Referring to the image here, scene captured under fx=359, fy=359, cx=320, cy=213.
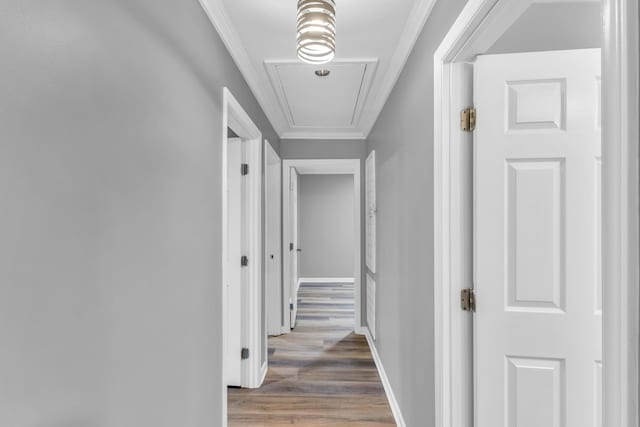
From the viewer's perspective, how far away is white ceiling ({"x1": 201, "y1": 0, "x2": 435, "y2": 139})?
69.4 inches

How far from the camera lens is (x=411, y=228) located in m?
2.07

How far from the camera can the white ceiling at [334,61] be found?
69.4 inches

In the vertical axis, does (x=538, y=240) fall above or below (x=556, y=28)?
below

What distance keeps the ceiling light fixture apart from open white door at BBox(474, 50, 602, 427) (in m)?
0.58

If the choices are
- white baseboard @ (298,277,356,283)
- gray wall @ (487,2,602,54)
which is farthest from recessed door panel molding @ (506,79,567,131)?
white baseboard @ (298,277,356,283)

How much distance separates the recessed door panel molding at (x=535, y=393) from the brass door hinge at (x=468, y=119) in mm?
889

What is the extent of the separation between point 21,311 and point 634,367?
104 cm

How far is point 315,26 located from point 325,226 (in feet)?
20.4

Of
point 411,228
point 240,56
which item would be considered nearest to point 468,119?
point 411,228

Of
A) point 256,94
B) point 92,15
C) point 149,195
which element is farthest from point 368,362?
point 92,15

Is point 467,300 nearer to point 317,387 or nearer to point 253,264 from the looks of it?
point 253,264

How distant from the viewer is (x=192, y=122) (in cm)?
151

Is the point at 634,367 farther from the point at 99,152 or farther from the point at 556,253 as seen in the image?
the point at 99,152

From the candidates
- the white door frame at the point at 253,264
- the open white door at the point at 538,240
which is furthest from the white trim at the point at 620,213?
the white door frame at the point at 253,264
